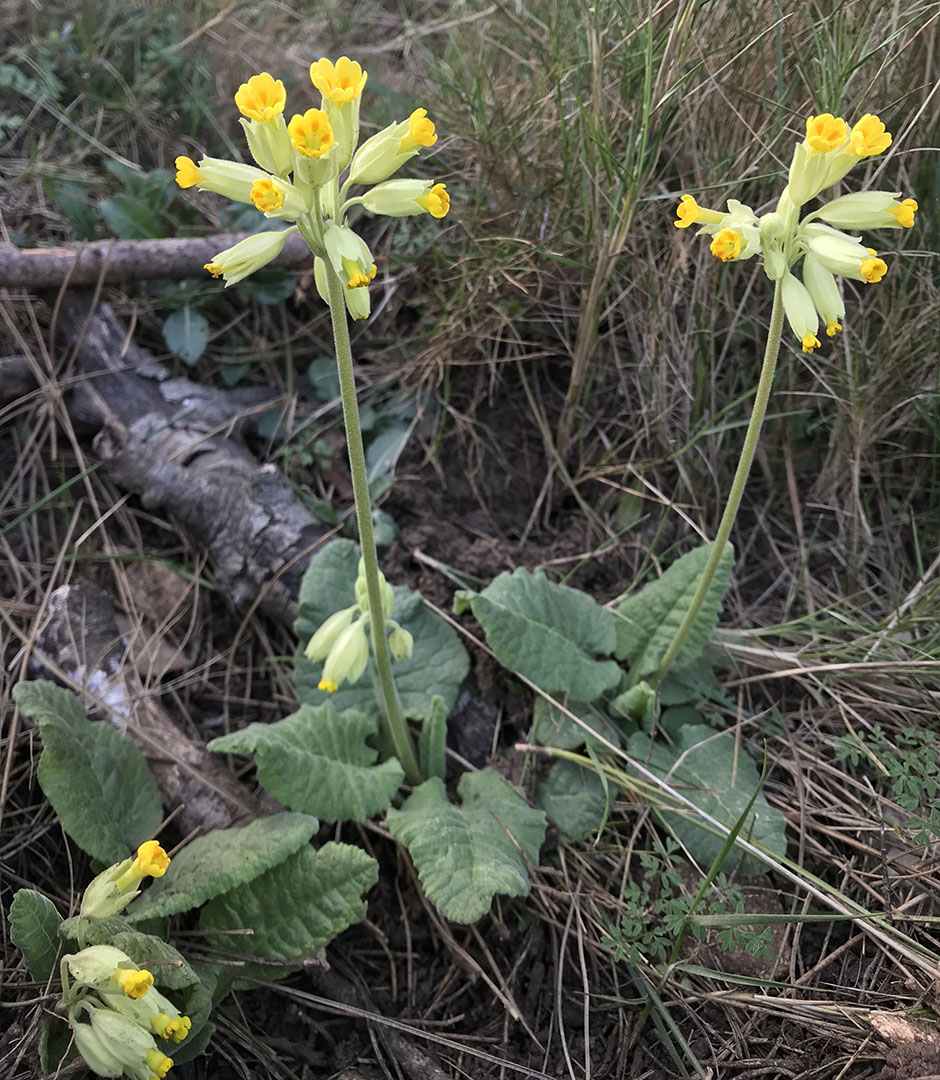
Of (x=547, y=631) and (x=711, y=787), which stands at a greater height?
(x=547, y=631)

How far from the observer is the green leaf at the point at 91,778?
7.09 ft

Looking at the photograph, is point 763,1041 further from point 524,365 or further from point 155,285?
point 155,285

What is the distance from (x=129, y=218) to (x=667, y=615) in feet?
8.07

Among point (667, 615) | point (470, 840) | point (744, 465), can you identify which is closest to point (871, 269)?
point (744, 465)

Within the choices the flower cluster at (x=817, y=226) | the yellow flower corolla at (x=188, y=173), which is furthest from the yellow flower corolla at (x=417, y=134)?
the flower cluster at (x=817, y=226)

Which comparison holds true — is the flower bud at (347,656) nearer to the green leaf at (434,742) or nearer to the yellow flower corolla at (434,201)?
the green leaf at (434,742)

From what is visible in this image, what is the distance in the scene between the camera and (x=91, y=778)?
7.36 feet

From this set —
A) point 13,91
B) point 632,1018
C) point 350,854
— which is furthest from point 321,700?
point 13,91

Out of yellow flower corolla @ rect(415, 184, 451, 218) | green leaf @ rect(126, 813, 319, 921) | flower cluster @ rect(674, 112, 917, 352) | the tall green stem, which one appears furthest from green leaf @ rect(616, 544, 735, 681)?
yellow flower corolla @ rect(415, 184, 451, 218)

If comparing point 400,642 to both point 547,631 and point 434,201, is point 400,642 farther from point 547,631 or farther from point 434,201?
point 434,201

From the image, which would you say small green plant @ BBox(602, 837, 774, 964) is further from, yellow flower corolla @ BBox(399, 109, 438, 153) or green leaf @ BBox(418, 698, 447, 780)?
yellow flower corolla @ BBox(399, 109, 438, 153)

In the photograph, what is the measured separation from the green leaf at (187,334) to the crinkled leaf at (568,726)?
1.82m

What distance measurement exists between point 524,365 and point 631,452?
52 cm

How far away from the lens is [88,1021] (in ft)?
6.13
